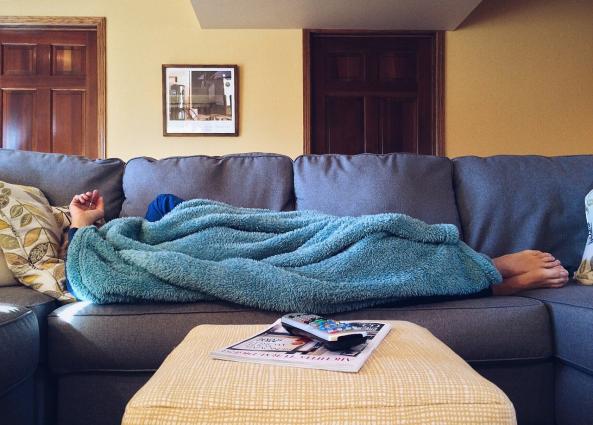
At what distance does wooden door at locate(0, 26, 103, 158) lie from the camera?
13.3 ft

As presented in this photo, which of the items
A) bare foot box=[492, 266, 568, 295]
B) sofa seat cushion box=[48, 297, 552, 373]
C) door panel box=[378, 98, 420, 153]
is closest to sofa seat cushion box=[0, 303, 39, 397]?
sofa seat cushion box=[48, 297, 552, 373]

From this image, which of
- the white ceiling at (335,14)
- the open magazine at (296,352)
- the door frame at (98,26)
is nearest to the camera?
the open magazine at (296,352)

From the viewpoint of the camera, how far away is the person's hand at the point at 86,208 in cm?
171

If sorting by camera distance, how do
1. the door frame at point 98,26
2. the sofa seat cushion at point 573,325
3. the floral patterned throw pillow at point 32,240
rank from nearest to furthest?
the sofa seat cushion at point 573,325 → the floral patterned throw pillow at point 32,240 → the door frame at point 98,26

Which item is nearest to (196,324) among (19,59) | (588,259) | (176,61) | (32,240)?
(32,240)

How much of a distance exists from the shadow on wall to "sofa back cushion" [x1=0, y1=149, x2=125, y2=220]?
3.13m

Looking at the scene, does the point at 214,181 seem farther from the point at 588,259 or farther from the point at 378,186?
the point at 588,259

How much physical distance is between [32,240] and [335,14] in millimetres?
2858

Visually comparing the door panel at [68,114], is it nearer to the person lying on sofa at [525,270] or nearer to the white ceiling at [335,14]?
the white ceiling at [335,14]

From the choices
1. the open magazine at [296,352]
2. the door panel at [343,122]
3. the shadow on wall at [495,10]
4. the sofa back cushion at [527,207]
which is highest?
the shadow on wall at [495,10]

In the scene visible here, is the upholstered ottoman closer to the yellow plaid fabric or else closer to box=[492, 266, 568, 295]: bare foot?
the yellow plaid fabric

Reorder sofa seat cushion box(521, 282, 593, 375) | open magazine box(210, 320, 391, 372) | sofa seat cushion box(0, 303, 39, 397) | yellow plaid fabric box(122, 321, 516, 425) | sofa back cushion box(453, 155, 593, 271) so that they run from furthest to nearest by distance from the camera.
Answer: sofa back cushion box(453, 155, 593, 271), sofa seat cushion box(521, 282, 593, 375), sofa seat cushion box(0, 303, 39, 397), open magazine box(210, 320, 391, 372), yellow plaid fabric box(122, 321, 516, 425)

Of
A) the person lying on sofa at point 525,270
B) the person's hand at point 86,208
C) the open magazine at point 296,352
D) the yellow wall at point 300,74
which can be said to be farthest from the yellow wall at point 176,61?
the open magazine at point 296,352

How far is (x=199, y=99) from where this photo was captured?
160 inches
